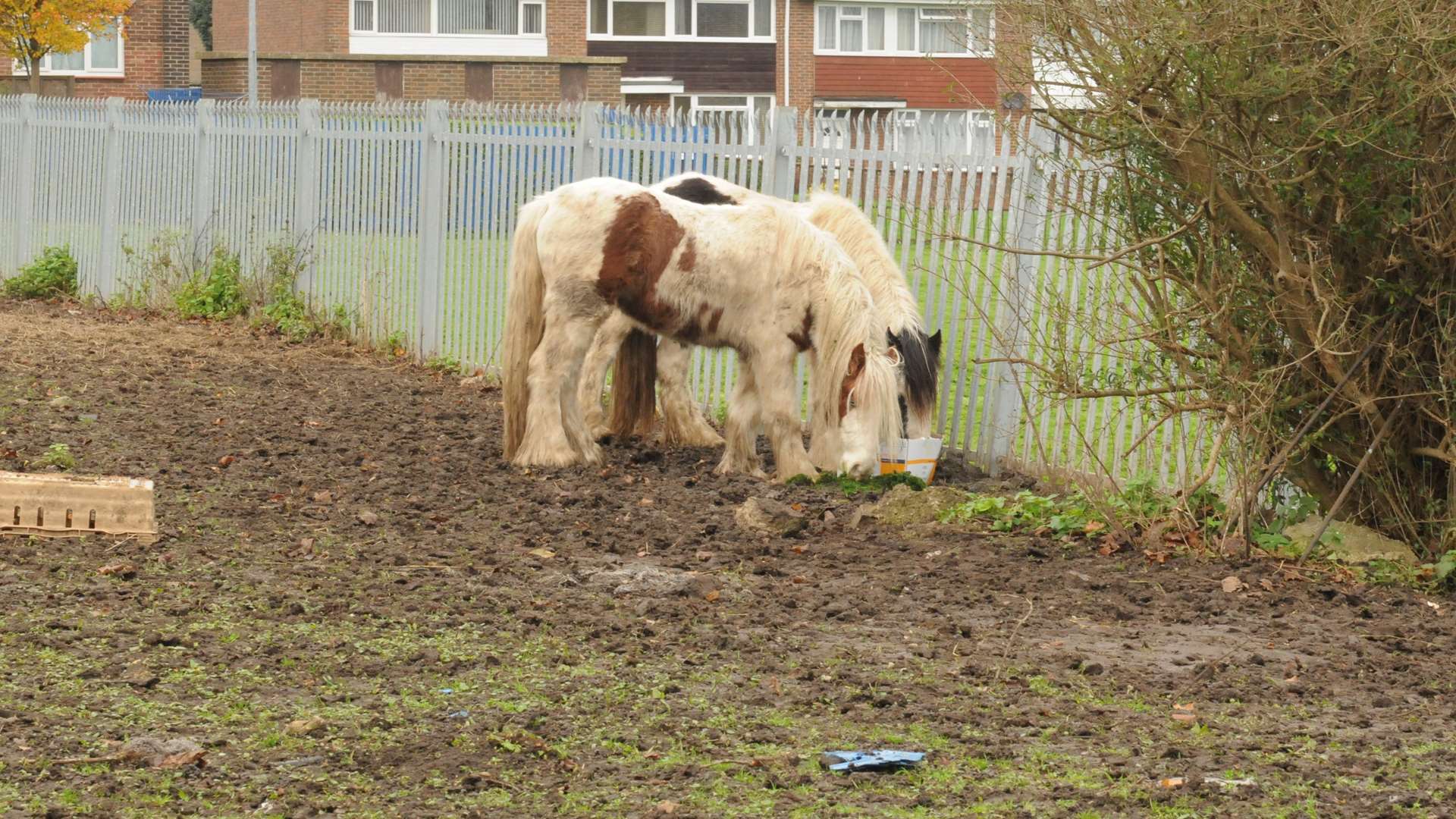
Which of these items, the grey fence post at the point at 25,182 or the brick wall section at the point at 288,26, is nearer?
the grey fence post at the point at 25,182

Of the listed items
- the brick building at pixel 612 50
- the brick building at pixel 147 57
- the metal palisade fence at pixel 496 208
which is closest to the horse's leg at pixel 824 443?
the metal palisade fence at pixel 496 208

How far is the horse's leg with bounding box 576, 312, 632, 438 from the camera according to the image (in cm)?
1038

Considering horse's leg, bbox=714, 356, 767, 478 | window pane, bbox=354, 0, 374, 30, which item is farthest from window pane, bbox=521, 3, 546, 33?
horse's leg, bbox=714, 356, 767, 478

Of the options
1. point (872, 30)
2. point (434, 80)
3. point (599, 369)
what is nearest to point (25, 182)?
point (599, 369)

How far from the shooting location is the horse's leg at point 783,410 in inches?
376

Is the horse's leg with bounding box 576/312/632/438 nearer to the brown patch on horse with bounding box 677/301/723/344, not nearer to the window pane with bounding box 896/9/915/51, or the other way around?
the brown patch on horse with bounding box 677/301/723/344

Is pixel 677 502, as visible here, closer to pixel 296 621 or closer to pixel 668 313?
pixel 668 313

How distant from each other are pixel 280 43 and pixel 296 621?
4415 cm

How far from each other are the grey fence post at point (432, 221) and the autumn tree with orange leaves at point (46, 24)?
21740mm

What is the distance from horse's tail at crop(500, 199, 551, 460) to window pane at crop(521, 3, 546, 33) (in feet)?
132

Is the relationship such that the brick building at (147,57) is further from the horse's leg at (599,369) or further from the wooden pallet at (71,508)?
the wooden pallet at (71,508)

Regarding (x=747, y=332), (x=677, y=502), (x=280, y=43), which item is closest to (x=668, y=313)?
(x=747, y=332)

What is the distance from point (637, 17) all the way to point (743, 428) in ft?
138

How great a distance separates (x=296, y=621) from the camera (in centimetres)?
628
